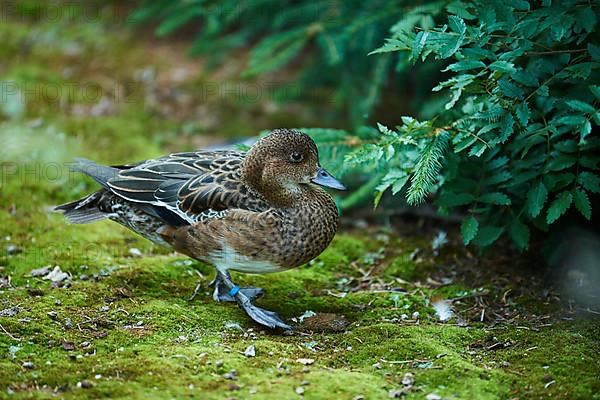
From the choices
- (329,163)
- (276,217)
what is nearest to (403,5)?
(329,163)

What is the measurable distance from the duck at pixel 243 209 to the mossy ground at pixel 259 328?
341 mm

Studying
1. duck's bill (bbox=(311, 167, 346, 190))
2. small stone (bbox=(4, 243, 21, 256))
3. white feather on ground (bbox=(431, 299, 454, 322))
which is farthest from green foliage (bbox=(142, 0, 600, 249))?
small stone (bbox=(4, 243, 21, 256))

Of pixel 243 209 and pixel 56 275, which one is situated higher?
pixel 243 209

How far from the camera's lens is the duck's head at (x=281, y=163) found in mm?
5301

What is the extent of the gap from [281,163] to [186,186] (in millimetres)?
664

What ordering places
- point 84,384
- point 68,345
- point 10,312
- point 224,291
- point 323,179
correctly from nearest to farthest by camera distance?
point 84,384
point 68,345
point 10,312
point 323,179
point 224,291

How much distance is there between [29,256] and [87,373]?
1.85 meters

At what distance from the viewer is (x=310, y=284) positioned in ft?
19.4

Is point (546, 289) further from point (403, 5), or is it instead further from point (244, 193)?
point (403, 5)

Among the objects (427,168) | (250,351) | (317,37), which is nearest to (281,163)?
(427,168)

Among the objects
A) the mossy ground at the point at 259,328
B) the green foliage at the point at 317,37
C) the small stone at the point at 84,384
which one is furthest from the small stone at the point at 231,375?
the green foliage at the point at 317,37

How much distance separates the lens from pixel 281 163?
5.30 m

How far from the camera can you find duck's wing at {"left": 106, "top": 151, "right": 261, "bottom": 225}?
5332mm

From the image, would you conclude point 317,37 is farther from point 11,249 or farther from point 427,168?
point 11,249
